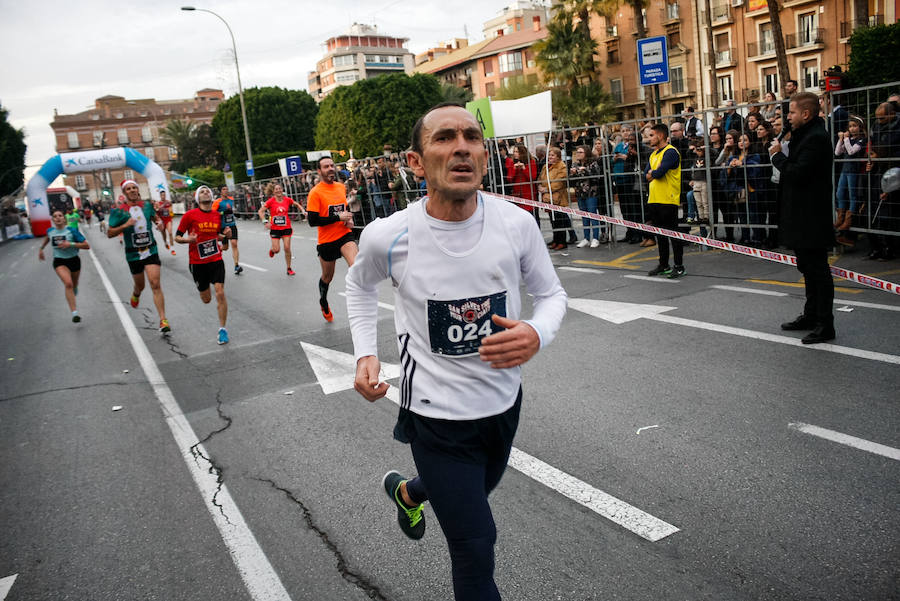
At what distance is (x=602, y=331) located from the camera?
25.0 ft

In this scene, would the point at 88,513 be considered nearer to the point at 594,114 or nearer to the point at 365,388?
the point at 365,388

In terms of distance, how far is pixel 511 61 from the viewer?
8081cm

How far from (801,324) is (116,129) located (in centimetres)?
14449

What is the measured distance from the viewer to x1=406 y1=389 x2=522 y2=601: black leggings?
244 centimetres

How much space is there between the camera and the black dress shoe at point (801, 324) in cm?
685

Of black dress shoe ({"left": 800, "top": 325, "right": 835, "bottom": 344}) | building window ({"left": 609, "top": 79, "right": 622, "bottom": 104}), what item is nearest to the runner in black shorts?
black dress shoe ({"left": 800, "top": 325, "right": 835, "bottom": 344})

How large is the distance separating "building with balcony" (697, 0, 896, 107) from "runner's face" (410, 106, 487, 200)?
4212 cm

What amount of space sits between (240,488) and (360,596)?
1.62 metres

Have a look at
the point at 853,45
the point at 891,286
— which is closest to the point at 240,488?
the point at 891,286

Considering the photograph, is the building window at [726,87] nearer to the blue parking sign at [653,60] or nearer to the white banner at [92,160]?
the white banner at [92,160]

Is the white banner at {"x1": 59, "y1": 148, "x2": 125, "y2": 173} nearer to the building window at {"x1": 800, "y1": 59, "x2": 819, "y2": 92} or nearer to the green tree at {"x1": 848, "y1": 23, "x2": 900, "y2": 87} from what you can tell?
the green tree at {"x1": 848, "y1": 23, "x2": 900, "y2": 87}

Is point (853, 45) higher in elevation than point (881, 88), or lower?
higher

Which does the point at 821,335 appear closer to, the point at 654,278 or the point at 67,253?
the point at 654,278

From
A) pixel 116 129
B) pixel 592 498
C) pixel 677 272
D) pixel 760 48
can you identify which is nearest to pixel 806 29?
pixel 760 48
